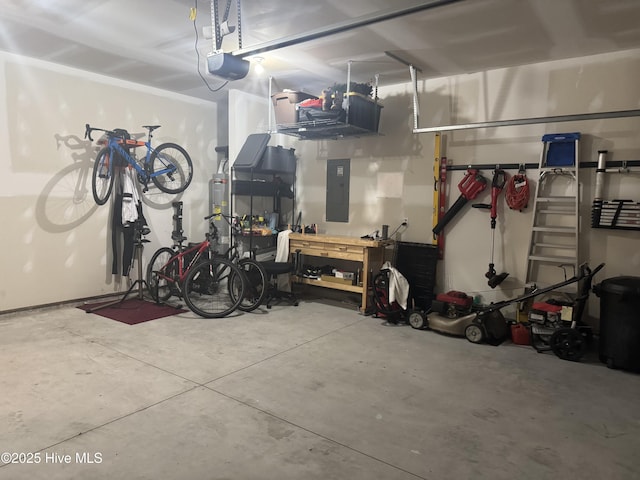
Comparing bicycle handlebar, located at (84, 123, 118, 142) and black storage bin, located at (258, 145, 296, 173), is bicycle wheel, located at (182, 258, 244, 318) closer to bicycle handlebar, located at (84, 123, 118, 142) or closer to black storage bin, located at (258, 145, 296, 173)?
black storage bin, located at (258, 145, 296, 173)

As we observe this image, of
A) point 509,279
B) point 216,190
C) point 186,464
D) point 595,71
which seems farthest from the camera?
point 216,190

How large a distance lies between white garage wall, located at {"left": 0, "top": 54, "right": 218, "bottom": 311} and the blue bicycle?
16cm

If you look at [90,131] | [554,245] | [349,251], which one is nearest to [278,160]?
[349,251]

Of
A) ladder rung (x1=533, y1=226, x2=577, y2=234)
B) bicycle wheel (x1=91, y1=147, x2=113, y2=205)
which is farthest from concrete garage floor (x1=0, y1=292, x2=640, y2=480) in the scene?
bicycle wheel (x1=91, y1=147, x2=113, y2=205)

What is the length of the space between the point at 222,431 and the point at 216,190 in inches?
171

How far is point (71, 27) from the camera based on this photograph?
12.6 feet

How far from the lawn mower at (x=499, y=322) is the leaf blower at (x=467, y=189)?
0.96 metres

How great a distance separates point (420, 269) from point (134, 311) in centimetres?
348

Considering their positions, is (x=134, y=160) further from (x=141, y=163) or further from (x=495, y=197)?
(x=495, y=197)

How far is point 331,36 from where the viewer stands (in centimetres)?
380

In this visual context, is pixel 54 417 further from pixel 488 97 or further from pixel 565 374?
pixel 488 97

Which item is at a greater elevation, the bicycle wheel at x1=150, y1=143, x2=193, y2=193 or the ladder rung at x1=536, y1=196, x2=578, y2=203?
the bicycle wheel at x1=150, y1=143, x2=193, y2=193

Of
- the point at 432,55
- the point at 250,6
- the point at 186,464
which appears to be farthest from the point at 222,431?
the point at 432,55

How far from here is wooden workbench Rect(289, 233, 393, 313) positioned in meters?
5.12
